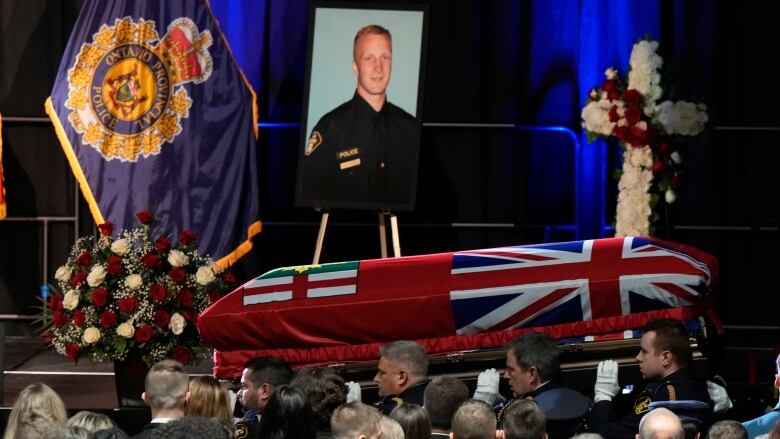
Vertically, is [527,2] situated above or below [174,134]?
above

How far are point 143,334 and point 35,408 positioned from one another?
7.25 feet

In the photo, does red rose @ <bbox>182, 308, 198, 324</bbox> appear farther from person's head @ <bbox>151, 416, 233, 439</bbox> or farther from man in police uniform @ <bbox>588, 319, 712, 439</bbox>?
person's head @ <bbox>151, 416, 233, 439</bbox>

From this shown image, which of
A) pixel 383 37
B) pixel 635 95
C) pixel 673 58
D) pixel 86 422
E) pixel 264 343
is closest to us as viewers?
pixel 86 422

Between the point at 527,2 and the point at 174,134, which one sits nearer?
the point at 174,134

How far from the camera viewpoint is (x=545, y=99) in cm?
838

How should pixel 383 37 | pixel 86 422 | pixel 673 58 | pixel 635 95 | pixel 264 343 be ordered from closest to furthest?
pixel 86 422 < pixel 264 343 < pixel 635 95 < pixel 383 37 < pixel 673 58

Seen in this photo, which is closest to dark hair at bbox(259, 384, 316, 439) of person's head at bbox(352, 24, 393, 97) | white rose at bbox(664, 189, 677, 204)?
white rose at bbox(664, 189, 677, 204)

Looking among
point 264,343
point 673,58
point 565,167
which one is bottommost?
point 264,343

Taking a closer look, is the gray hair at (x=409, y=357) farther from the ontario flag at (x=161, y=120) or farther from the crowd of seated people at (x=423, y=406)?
the ontario flag at (x=161, y=120)

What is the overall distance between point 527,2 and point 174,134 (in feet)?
8.03

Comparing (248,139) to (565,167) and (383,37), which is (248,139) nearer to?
(383,37)

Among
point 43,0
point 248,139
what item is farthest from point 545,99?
point 43,0

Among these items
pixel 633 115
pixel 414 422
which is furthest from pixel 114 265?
pixel 633 115

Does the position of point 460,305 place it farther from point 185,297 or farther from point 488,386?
point 185,297
